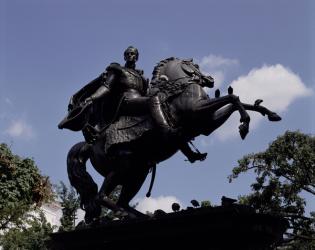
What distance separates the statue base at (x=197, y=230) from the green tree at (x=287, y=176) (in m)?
16.9

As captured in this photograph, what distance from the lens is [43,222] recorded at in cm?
2686

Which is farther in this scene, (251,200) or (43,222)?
(43,222)

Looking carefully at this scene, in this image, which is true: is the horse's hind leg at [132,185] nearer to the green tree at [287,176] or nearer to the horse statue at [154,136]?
the horse statue at [154,136]

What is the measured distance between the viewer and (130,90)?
8.76m

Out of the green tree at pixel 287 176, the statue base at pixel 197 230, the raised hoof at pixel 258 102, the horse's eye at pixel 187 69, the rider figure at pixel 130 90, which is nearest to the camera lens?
the statue base at pixel 197 230

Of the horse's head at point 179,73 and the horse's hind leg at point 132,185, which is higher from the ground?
the horse's head at point 179,73

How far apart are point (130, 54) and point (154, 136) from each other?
1791 mm

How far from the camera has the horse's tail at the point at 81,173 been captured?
28.4ft

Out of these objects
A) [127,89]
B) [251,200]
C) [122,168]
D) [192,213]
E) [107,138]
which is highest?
[251,200]

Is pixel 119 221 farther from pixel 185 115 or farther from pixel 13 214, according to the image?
pixel 13 214

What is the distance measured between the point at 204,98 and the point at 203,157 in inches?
35.0

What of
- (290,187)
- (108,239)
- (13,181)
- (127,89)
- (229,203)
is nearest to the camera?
(229,203)

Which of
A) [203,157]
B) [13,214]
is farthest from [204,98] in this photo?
[13,214]

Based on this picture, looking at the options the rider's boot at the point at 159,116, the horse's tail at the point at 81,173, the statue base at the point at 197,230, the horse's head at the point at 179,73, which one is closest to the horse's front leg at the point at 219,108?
the rider's boot at the point at 159,116
